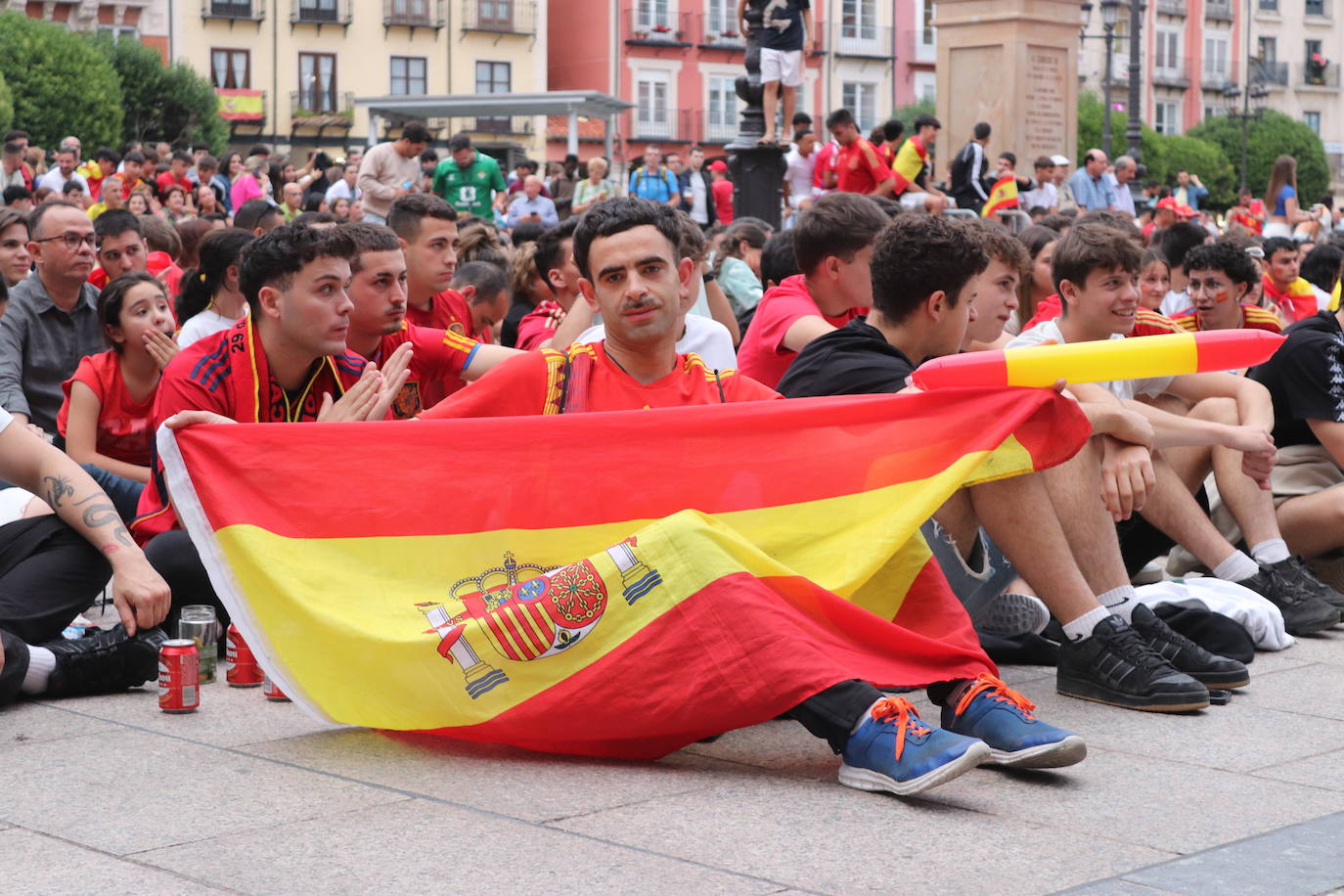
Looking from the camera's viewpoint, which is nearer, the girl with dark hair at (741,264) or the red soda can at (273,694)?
the red soda can at (273,694)

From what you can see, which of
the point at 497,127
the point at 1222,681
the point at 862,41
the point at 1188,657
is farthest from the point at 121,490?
the point at 862,41

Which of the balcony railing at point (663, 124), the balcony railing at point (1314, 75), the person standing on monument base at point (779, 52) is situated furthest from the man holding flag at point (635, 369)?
the balcony railing at point (1314, 75)

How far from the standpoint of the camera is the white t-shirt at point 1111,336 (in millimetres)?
6266

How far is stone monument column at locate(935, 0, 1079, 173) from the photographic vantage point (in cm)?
2405

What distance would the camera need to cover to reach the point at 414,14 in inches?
2383

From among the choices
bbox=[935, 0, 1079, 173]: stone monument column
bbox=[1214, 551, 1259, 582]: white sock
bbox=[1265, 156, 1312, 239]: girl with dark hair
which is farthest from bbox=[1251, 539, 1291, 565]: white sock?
bbox=[935, 0, 1079, 173]: stone monument column

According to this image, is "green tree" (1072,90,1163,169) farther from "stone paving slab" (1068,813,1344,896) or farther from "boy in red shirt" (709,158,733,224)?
"stone paving slab" (1068,813,1344,896)

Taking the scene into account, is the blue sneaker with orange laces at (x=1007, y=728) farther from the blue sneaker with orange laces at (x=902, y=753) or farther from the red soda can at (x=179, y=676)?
the red soda can at (x=179, y=676)

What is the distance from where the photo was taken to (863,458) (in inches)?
186

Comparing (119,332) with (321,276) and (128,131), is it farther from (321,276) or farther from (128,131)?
(128,131)

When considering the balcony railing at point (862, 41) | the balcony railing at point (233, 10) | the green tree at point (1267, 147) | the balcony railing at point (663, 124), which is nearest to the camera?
the balcony railing at point (233, 10)

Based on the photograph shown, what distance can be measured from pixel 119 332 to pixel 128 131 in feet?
151

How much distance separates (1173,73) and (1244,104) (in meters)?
11.1

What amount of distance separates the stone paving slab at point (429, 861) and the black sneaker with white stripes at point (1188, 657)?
93.3 inches
